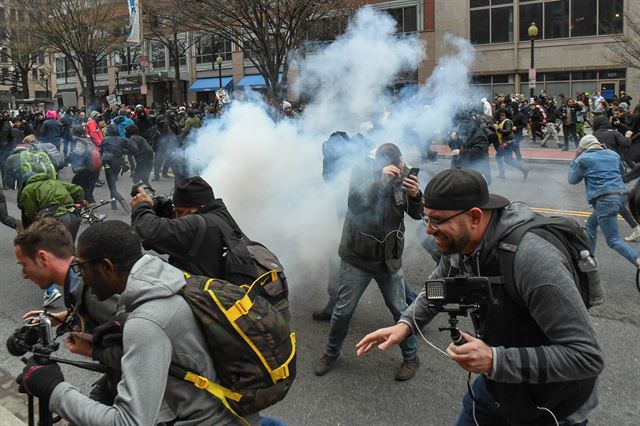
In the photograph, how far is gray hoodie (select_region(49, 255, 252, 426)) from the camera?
1725 mm

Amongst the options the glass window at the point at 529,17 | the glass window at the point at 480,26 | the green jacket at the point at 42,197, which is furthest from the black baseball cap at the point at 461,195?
the glass window at the point at 529,17

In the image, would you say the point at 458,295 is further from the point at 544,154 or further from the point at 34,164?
the point at 544,154

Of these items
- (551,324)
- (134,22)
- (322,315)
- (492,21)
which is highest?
(492,21)

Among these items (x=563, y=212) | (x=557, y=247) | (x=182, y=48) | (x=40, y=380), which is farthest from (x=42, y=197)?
(x=182, y=48)

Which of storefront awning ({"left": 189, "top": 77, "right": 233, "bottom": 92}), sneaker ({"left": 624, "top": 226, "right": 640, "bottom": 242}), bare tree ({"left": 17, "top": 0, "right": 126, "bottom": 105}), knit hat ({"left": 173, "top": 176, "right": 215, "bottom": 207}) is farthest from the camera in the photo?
storefront awning ({"left": 189, "top": 77, "right": 233, "bottom": 92})

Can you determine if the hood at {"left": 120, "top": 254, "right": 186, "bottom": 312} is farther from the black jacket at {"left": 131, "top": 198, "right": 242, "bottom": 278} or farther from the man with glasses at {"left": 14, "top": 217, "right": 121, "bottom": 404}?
the black jacket at {"left": 131, "top": 198, "right": 242, "bottom": 278}

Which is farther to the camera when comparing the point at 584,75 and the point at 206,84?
the point at 206,84

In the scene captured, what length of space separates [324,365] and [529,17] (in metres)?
28.7

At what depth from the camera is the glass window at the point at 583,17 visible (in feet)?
89.8

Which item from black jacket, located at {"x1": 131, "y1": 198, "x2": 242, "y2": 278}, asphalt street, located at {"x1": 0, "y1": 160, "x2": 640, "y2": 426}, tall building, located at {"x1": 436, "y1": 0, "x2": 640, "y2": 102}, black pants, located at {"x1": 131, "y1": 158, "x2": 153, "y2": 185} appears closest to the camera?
black jacket, located at {"x1": 131, "y1": 198, "x2": 242, "y2": 278}

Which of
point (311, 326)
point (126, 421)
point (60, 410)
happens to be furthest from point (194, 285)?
point (311, 326)

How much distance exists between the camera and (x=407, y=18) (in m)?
25.9

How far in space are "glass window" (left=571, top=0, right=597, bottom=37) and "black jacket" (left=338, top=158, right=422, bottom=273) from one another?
2812cm

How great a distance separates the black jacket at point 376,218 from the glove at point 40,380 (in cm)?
245
